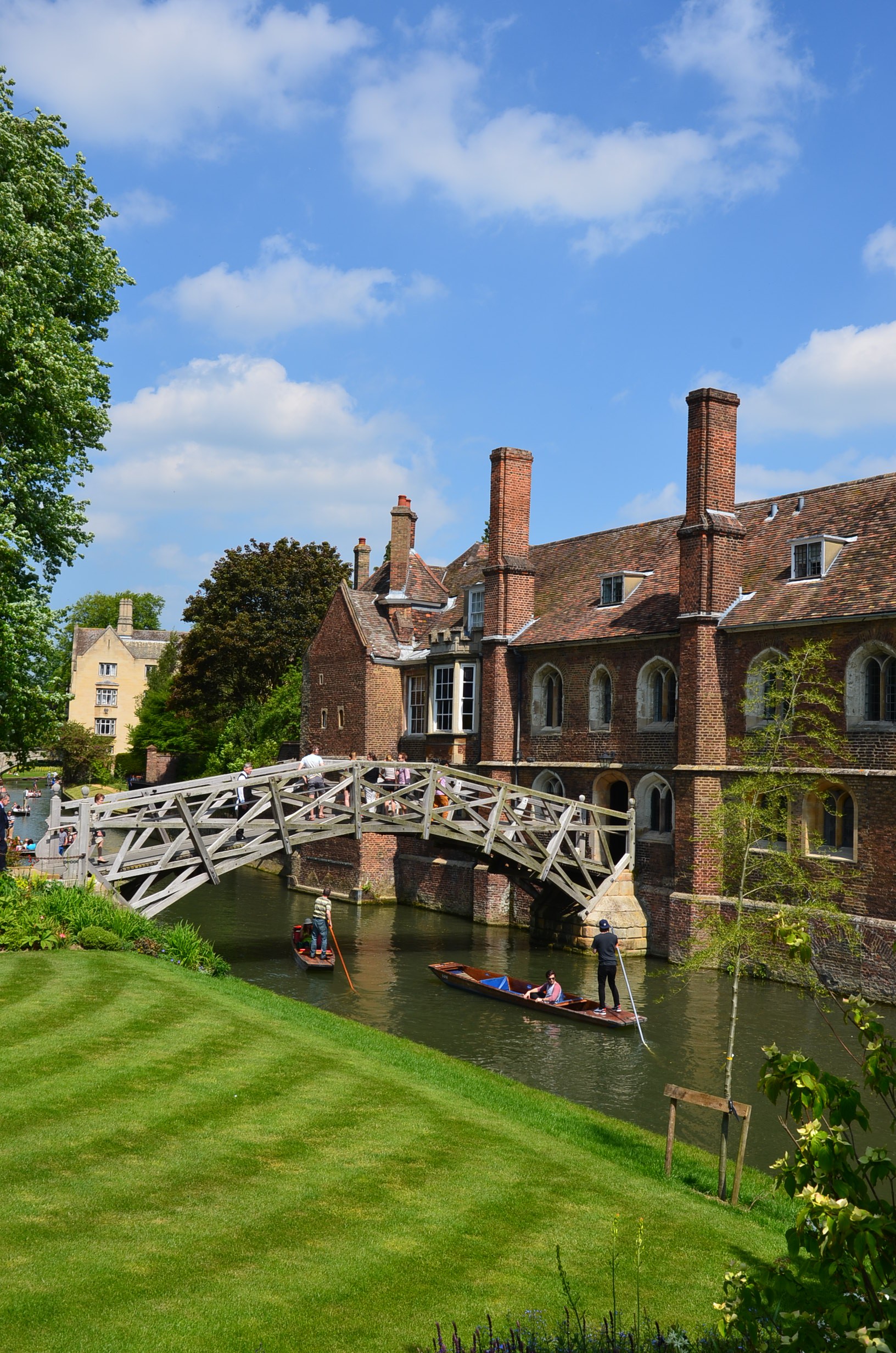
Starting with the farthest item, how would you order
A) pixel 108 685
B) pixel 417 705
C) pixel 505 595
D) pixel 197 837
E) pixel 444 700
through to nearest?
pixel 108 685 < pixel 417 705 < pixel 444 700 < pixel 505 595 < pixel 197 837

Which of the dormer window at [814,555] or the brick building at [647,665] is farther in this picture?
the dormer window at [814,555]

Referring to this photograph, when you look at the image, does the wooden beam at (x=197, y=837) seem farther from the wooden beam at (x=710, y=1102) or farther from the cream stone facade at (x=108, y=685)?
the cream stone facade at (x=108, y=685)

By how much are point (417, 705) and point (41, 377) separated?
73.2 ft

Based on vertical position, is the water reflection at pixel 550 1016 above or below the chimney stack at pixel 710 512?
below

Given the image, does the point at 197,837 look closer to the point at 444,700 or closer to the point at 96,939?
the point at 96,939

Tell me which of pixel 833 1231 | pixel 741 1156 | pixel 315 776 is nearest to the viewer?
pixel 833 1231

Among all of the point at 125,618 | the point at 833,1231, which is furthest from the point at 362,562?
the point at 125,618

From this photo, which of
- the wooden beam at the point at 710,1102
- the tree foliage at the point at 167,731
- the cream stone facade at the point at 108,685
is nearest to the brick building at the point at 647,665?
the wooden beam at the point at 710,1102

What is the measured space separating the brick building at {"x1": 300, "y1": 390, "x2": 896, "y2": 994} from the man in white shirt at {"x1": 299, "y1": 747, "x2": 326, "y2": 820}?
4.91m

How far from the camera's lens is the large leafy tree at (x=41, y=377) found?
1950 cm

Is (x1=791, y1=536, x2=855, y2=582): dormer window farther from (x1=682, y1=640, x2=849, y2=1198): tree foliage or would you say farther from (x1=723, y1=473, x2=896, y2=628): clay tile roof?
(x1=682, y1=640, x2=849, y2=1198): tree foliage

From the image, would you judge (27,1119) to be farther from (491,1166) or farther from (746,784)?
(746,784)

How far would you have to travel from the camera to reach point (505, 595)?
114ft

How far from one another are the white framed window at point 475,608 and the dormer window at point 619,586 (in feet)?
17.9
